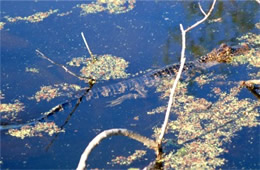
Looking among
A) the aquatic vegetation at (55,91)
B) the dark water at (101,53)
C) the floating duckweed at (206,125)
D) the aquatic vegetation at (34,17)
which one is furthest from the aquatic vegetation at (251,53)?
the aquatic vegetation at (34,17)

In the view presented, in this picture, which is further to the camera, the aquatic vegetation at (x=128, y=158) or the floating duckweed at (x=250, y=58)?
the floating duckweed at (x=250, y=58)

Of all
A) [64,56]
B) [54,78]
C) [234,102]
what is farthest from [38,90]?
[234,102]

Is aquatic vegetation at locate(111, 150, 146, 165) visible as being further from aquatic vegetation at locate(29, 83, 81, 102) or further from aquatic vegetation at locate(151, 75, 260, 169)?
aquatic vegetation at locate(29, 83, 81, 102)

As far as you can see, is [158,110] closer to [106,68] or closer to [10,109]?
[106,68]

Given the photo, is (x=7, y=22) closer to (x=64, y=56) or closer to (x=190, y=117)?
(x=64, y=56)

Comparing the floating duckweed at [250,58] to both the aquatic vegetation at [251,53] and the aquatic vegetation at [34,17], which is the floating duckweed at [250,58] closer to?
the aquatic vegetation at [251,53]

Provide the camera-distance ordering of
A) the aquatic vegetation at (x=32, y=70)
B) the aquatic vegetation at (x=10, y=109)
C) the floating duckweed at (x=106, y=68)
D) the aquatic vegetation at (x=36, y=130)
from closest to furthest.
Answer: the aquatic vegetation at (x=36, y=130), the aquatic vegetation at (x=10, y=109), the floating duckweed at (x=106, y=68), the aquatic vegetation at (x=32, y=70)

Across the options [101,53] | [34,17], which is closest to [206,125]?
[101,53]

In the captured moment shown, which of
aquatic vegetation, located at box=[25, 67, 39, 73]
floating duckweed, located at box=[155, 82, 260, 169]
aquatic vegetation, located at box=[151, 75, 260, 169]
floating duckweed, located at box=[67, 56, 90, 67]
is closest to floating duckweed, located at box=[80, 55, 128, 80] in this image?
floating duckweed, located at box=[67, 56, 90, 67]

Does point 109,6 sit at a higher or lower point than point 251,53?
higher
